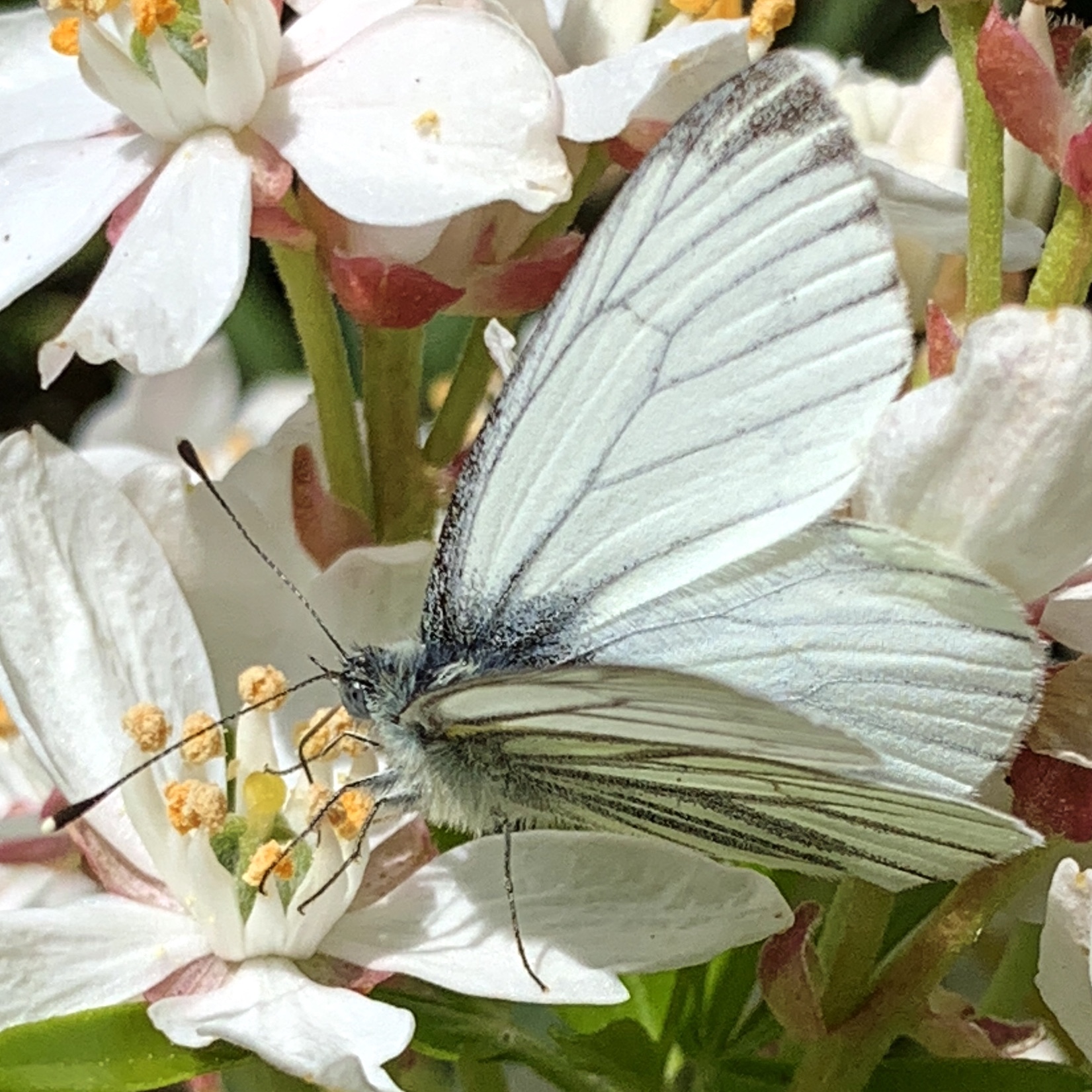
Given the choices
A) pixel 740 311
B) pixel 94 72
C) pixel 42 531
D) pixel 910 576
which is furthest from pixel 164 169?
pixel 910 576

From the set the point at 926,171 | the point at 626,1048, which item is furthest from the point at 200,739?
the point at 926,171

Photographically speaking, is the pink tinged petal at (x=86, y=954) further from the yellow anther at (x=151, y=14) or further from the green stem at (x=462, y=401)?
the yellow anther at (x=151, y=14)

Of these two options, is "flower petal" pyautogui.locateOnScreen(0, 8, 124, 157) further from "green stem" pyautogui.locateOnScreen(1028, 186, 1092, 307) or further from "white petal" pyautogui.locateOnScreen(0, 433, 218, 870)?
"green stem" pyautogui.locateOnScreen(1028, 186, 1092, 307)

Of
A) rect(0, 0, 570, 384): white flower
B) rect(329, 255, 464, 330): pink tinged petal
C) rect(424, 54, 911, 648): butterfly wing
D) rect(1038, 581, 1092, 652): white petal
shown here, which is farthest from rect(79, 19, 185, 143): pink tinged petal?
rect(1038, 581, 1092, 652): white petal

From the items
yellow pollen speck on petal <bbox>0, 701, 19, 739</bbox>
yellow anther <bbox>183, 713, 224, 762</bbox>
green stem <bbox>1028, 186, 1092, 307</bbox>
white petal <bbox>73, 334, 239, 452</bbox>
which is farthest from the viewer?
white petal <bbox>73, 334, 239, 452</bbox>

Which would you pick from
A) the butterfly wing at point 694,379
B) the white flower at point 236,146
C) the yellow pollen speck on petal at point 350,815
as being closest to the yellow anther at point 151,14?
the white flower at point 236,146
